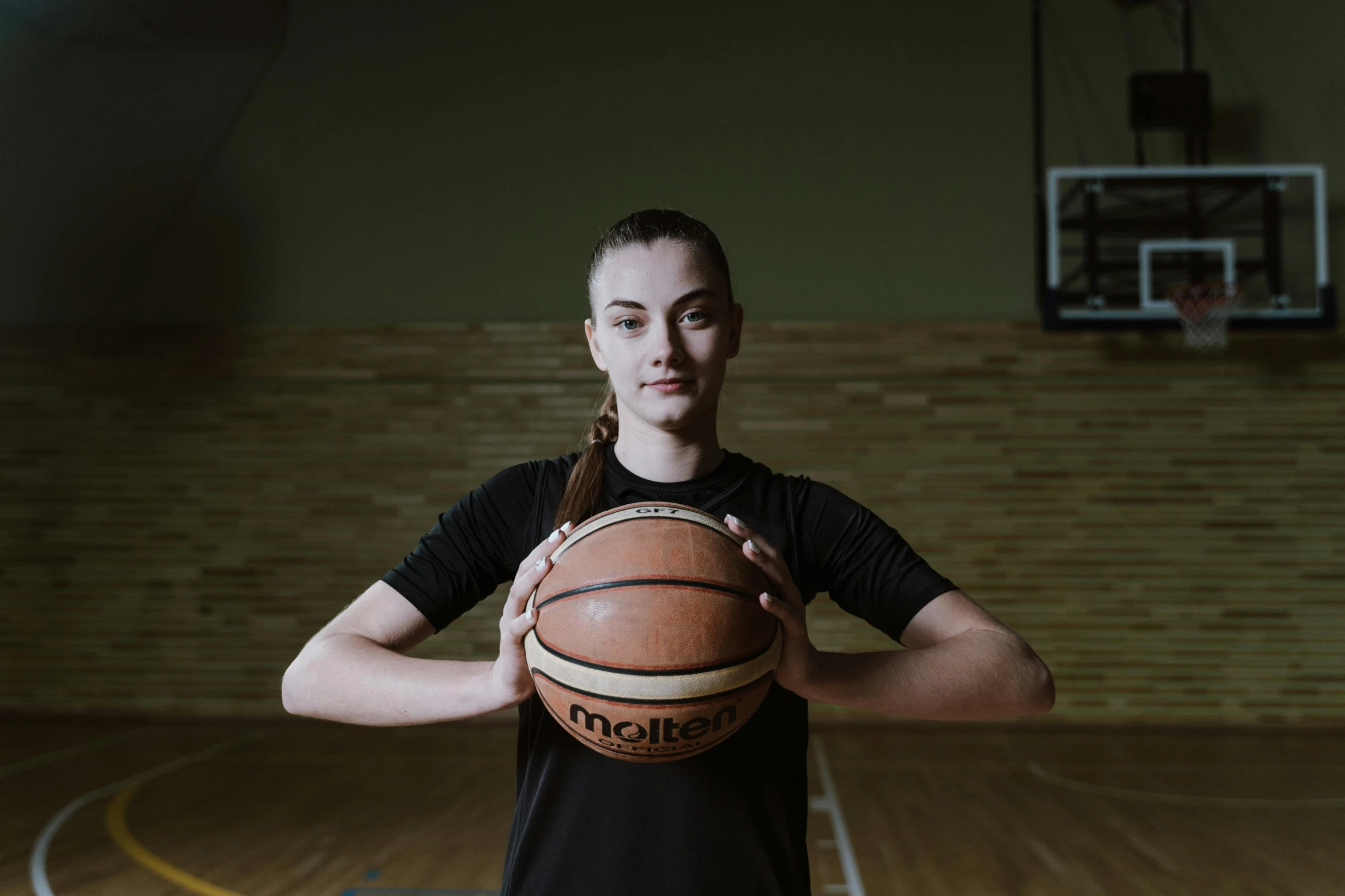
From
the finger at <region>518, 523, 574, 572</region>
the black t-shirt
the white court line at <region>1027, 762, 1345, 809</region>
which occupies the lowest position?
the white court line at <region>1027, 762, 1345, 809</region>

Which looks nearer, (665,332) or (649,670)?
(649,670)

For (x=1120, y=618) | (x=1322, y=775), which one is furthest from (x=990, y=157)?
(x=1322, y=775)

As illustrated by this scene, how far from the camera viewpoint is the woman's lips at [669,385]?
1.17 meters

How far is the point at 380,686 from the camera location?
1128 mm

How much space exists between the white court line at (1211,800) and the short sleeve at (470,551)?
15.2ft

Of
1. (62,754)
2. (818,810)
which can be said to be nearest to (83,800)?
(62,754)

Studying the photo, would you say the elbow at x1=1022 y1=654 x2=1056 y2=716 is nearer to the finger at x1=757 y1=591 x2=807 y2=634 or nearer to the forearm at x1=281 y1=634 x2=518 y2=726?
the finger at x1=757 y1=591 x2=807 y2=634

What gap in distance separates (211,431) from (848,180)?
477 centimetres

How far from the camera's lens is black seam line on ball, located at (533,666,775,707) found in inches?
40.3

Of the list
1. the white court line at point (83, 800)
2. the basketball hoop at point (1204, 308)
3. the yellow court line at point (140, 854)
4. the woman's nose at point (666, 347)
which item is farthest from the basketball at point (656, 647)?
the basketball hoop at point (1204, 308)

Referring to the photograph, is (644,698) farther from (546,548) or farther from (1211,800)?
(1211,800)

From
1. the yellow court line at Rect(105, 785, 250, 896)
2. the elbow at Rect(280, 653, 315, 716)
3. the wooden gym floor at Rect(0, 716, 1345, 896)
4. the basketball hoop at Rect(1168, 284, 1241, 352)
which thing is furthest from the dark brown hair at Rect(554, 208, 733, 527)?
the basketball hoop at Rect(1168, 284, 1241, 352)

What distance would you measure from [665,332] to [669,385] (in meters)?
0.06

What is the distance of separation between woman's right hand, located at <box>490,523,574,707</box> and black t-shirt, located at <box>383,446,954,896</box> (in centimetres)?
15
